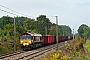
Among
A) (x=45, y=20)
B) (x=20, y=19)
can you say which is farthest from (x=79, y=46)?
(x=20, y=19)

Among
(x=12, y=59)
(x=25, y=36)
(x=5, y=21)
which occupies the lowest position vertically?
(x=12, y=59)

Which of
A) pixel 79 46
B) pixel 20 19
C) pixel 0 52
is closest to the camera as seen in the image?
pixel 79 46

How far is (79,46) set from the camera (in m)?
31.5

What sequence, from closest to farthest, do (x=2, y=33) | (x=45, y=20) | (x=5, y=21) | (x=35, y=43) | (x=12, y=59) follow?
(x=12, y=59) < (x=35, y=43) < (x=2, y=33) < (x=5, y=21) < (x=45, y=20)

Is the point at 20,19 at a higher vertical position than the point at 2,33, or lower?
higher

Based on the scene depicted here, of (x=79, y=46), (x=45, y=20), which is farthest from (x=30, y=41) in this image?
(x=45, y=20)

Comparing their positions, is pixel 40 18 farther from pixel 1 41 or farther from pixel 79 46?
pixel 79 46

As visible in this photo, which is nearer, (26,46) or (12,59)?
(12,59)

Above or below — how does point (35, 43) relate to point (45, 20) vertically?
below

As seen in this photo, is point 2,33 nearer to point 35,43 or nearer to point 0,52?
point 35,43

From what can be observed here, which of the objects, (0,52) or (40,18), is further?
A: (40,18)

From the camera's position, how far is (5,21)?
8469 centimetres

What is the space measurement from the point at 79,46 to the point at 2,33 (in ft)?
67.3

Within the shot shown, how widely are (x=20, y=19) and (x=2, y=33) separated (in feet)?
389
